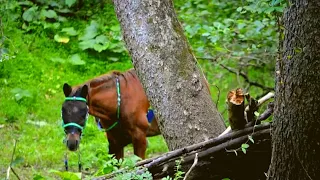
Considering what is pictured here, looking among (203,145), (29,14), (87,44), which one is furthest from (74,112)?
(29,14)

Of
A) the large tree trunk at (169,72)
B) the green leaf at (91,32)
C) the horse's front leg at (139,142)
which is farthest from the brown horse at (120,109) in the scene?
the green leaf at (91,32)

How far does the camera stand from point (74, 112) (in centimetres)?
620

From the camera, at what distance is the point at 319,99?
2.68 m

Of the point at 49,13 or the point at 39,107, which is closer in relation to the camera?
the point at 39,107

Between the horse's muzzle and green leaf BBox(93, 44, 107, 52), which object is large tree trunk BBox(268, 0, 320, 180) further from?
green leaf BBox(93, 44, 107, 52)

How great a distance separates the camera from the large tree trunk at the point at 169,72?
387 cm

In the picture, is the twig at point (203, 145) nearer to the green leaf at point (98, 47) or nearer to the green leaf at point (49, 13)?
the green leaf at point (98, 47)

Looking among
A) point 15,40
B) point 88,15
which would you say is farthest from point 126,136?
point 88,15

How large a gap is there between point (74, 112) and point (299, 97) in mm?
3731

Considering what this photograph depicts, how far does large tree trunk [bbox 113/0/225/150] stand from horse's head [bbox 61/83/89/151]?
2121 millimetres

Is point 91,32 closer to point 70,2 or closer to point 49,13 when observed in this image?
point 70,2

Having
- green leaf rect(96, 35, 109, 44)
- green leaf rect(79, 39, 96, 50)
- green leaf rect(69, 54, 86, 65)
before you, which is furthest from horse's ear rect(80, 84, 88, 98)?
green leaf rect(96, 35, 109, 44)

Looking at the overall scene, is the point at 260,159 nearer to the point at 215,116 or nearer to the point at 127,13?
the point at 215,116

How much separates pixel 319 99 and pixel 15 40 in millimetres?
8215
